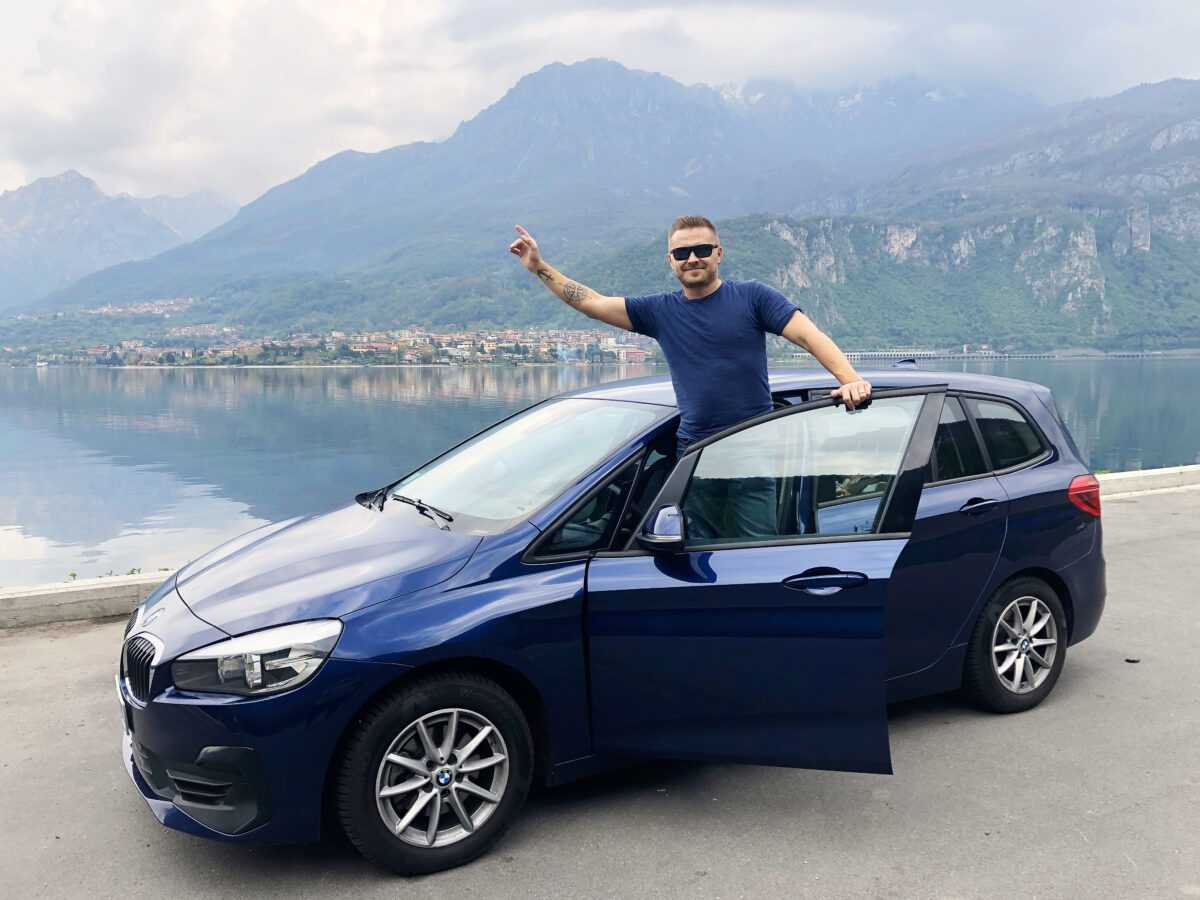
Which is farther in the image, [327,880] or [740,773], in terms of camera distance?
[740,773]

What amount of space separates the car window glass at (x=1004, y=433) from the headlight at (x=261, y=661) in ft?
9.57

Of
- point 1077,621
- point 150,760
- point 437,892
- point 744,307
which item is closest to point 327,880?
point 437,892

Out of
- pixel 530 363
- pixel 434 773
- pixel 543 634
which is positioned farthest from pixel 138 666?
pixel 530 363

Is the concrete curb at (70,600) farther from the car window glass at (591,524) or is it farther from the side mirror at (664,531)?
the side mirror at (664,531)

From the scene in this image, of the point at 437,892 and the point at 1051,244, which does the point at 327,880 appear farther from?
the point at 1051,244

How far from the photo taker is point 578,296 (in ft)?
12.7

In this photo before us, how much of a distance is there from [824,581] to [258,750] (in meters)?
1.81

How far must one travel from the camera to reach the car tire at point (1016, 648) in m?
4.08

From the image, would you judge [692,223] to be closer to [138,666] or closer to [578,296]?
[578,296]

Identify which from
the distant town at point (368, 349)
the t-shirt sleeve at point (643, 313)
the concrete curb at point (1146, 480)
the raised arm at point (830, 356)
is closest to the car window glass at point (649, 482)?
the t-shirt sleeve at point (643, 313)

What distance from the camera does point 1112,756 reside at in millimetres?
3822

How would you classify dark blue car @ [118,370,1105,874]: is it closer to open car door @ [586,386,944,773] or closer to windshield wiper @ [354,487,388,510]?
open car door @ [586,386,944,773]

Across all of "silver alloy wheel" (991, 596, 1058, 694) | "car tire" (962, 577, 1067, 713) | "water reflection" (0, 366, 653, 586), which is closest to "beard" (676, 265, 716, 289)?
"car tire" (962, 577, 1067, 713)

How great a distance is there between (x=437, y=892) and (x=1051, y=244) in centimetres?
16694
